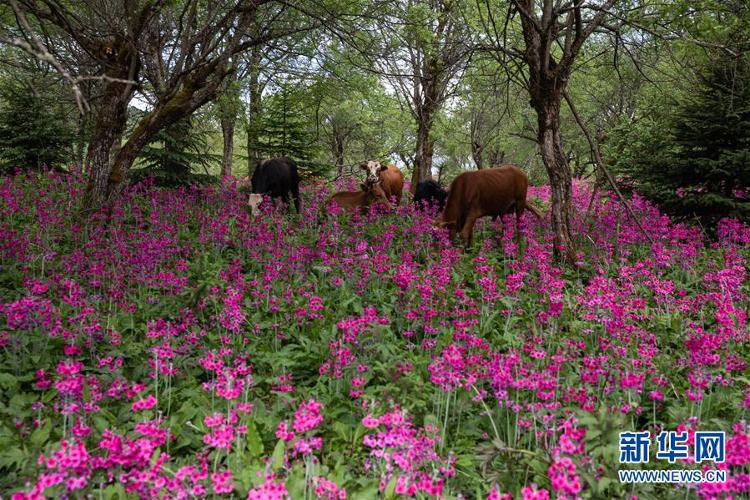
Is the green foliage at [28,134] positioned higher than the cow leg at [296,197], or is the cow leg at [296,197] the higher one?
the green foliage at [28,134]

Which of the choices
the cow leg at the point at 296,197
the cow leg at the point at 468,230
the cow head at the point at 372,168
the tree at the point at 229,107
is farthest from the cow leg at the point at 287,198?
the cow leg at the point at 468,230

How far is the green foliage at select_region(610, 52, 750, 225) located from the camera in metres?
9.67

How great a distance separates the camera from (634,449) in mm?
3215

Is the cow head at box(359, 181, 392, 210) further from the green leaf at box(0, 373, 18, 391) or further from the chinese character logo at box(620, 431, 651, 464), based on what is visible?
the chinese character logo at box(620, 431, 651, 464)

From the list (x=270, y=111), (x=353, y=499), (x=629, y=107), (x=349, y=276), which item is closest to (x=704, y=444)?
(x=353, y=499)

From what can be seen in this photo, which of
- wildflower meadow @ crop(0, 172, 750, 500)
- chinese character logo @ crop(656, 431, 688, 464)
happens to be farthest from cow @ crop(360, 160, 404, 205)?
chinese character logo @ crop(656, 431, 688, 464)

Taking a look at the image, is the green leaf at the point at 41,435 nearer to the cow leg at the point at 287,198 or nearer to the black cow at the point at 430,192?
the cow leg at the point at 287,198

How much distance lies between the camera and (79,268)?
628cm

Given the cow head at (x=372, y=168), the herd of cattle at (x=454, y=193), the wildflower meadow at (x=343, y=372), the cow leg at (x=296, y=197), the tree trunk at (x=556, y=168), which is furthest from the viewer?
the cow head at (x=372, y=168)

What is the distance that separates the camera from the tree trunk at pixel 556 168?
7527mm

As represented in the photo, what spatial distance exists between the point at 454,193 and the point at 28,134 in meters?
13.5

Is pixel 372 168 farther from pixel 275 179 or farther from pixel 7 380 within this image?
pixel 7 380

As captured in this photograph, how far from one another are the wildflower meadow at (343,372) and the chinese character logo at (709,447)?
0.43 ft

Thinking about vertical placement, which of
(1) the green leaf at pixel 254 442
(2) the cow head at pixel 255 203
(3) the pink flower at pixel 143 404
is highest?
(2) the cow head at pixel 255 203
